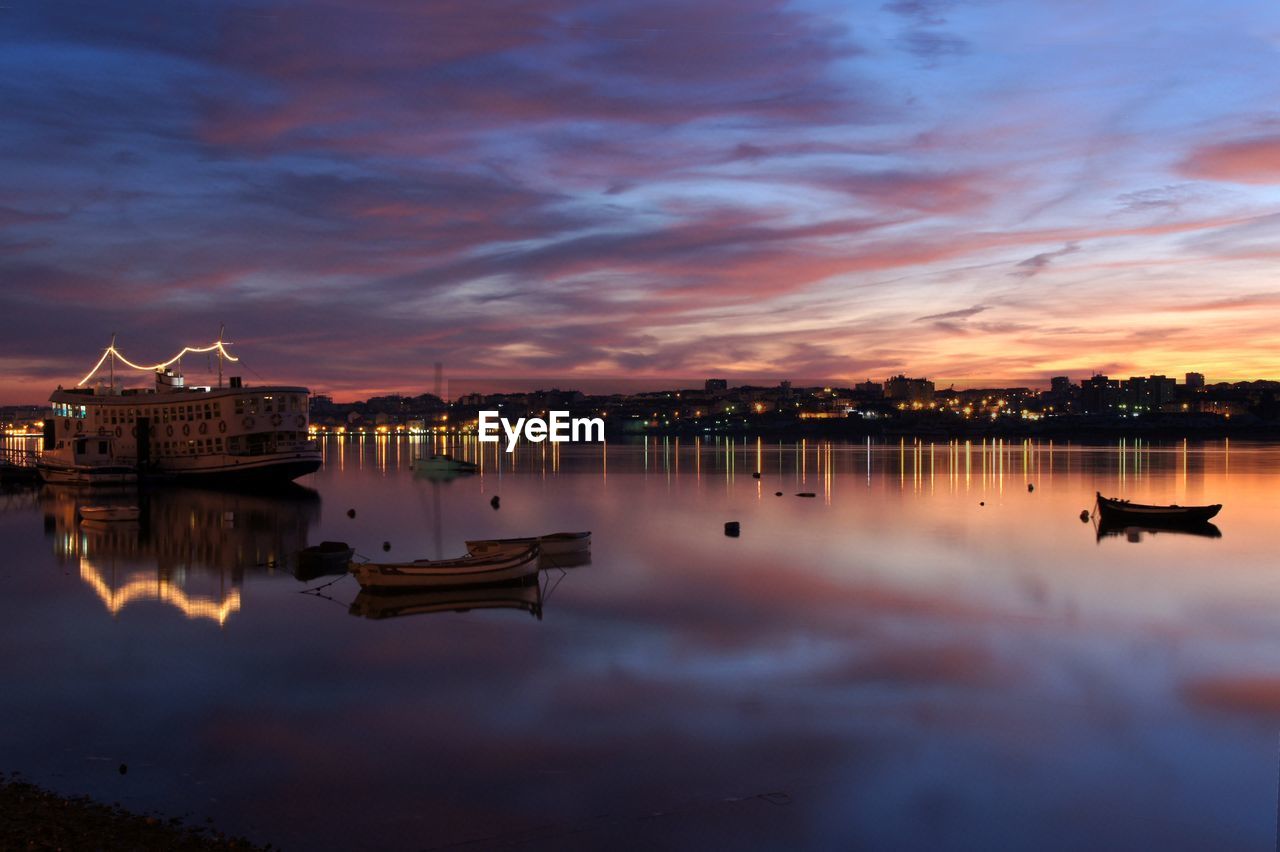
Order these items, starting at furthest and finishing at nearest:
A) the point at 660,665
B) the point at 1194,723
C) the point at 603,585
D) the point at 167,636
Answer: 1. the point at 603,585
2. the point at 167,636
3. the point at 660,665
4. the point at 1194,723

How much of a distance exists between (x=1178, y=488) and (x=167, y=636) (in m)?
69.9

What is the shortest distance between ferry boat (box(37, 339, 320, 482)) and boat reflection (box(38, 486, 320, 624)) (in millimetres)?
3826

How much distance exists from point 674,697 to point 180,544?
2454cm

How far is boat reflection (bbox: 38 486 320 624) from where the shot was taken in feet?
82.9

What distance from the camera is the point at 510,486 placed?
239 ft

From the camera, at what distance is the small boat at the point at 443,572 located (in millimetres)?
24516

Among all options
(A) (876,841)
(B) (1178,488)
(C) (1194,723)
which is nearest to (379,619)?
(A) (876,841)

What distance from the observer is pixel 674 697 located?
16.5 meters

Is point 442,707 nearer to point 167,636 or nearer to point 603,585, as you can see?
point 167,636

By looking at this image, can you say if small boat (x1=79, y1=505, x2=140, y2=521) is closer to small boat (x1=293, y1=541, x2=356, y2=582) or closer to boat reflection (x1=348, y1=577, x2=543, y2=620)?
small boat (x1=293, y1=541, x2=356, y2=582)

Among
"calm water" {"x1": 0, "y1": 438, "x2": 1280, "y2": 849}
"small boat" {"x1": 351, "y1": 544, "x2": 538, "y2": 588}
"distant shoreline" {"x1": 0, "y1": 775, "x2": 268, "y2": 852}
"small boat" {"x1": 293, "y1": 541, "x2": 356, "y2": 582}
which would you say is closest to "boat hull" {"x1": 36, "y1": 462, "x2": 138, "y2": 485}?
"calm water" {"x1": 0, "y1": 438, "x2": 1280, "y2": 849}

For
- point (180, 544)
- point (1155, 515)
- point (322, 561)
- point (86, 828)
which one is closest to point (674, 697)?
point (86, 828)

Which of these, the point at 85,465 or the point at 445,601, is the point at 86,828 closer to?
the point at 445,601

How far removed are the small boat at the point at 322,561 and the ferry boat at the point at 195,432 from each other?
30923 mm
